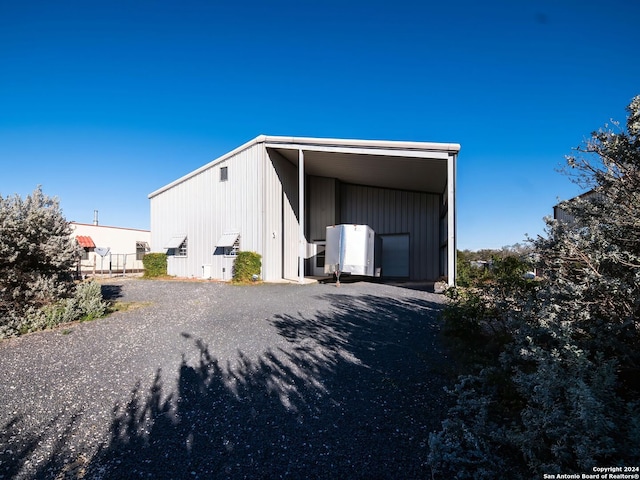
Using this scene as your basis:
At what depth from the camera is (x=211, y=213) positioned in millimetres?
15852

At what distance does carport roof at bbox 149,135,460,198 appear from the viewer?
11312mm

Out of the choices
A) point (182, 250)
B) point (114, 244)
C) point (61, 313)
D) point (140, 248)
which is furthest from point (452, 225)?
point (140, 248)

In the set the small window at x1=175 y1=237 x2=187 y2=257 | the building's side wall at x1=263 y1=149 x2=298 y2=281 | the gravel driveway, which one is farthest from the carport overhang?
the gravel driveway

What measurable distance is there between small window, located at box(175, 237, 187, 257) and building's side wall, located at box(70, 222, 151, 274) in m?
5.64

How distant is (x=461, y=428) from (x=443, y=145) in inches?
383

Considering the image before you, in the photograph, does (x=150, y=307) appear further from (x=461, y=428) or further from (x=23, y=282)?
(x=461, y=428)

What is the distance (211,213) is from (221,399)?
525 inches

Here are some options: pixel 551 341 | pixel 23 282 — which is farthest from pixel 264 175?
pixel 551 341

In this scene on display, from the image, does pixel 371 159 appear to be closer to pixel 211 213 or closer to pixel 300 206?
pixel 300 206

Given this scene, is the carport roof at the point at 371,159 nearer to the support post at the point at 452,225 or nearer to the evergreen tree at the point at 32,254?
the support post at the point at 452,225

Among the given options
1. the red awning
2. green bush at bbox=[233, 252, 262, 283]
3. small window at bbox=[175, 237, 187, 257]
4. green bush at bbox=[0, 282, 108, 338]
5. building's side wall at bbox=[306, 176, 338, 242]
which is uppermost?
building's side wall at bbox=[306, 176, 338, 242]

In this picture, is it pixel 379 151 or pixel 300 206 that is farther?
pixel 300 206

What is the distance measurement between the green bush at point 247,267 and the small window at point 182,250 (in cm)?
425

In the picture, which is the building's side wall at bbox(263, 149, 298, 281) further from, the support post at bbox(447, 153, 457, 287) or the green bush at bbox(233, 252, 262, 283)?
the support post at bbox(447, 153, 457, 287)
